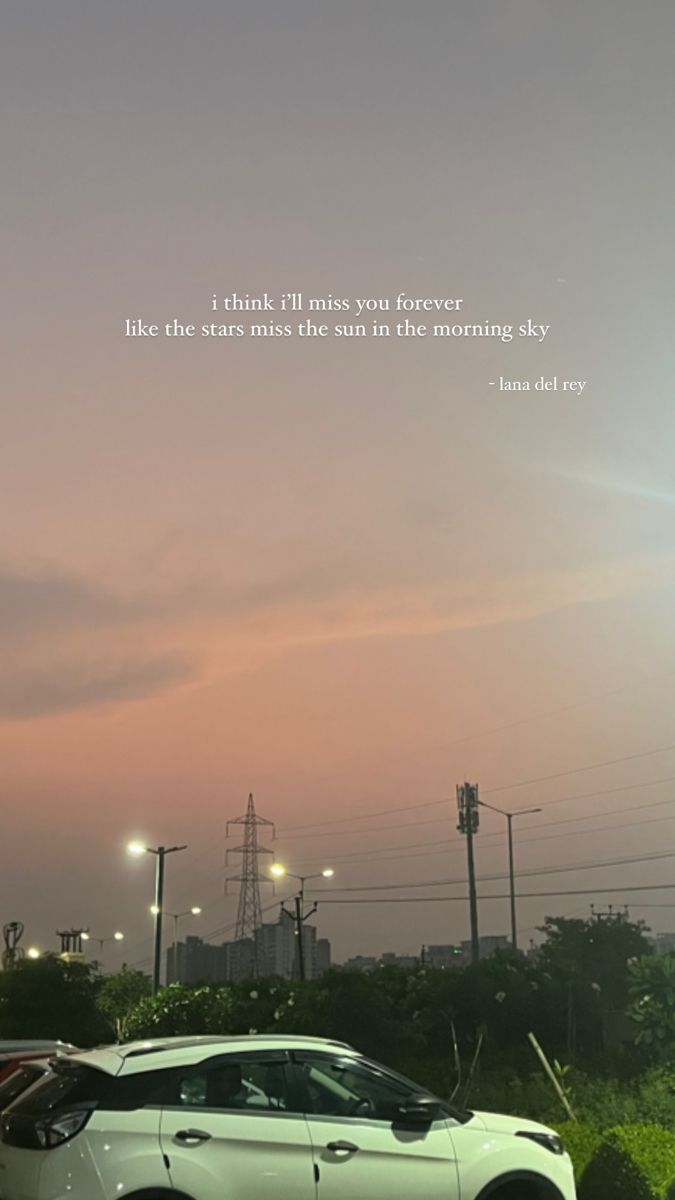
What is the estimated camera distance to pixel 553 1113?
16406mm

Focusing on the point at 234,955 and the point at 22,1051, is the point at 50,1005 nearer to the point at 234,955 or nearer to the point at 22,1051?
the point at 22,1051

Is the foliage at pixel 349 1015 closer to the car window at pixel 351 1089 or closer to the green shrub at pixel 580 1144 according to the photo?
the green shrub at pixel 580 1144

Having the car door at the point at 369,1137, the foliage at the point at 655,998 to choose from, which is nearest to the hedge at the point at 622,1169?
the car door at the point at 369,1137

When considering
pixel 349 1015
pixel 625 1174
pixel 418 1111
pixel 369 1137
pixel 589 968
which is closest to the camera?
pixel 369 1137

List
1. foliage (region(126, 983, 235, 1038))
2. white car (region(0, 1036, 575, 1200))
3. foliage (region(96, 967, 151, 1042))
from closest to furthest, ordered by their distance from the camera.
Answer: white car (region(0, 1036, 575, 1200)), foliage (region(126, 983, 235, 1038)), foliage (region(96, 967, 151, 1042))

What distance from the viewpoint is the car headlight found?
8398mm

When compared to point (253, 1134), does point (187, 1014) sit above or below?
below

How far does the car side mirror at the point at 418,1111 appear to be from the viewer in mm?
8000

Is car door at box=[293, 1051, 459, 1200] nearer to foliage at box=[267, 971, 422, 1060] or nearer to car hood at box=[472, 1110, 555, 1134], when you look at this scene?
car hood at box=[472, 1110, 555, 1134]

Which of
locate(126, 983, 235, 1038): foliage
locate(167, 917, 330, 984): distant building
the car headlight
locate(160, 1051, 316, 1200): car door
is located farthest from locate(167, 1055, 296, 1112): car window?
locate(167, 917, 330, 984): distant building

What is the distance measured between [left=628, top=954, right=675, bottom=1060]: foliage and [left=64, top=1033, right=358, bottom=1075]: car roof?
7.26 meters

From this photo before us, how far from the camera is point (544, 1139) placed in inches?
333

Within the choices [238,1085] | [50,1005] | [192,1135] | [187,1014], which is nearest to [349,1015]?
[187,1014]

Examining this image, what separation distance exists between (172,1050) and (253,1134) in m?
0.72
